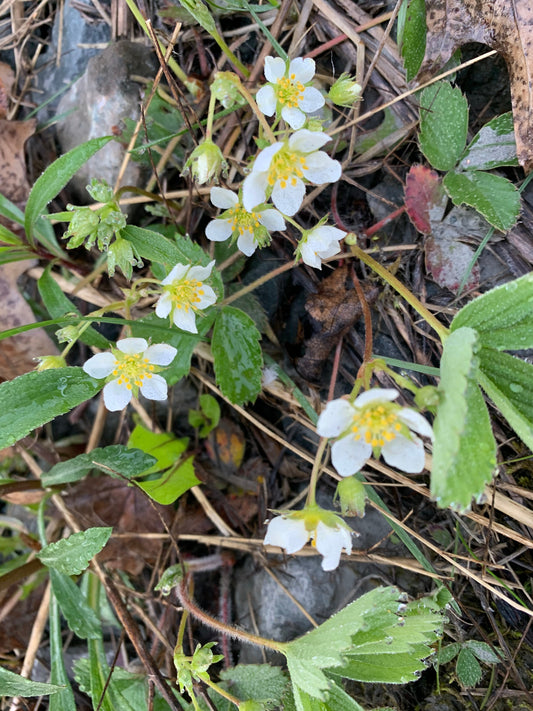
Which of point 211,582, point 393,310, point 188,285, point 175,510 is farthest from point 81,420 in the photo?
point 393,310

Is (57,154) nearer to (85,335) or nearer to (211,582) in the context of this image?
(85,335)

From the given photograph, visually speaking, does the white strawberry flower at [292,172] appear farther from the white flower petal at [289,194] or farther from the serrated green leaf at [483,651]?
the serrated green leaf at [483,651]

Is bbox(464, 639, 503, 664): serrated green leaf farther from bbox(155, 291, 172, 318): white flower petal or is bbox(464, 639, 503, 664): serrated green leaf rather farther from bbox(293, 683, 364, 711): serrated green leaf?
bbox(155, 291, 172, 318): white flower petal

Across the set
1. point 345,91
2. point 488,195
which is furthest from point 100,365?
point 488,195

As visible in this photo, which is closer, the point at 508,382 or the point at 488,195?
the point at 508,382

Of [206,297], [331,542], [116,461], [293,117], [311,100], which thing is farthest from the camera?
[116,461]

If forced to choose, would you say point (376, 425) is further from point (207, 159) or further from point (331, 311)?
point (207, 159)
